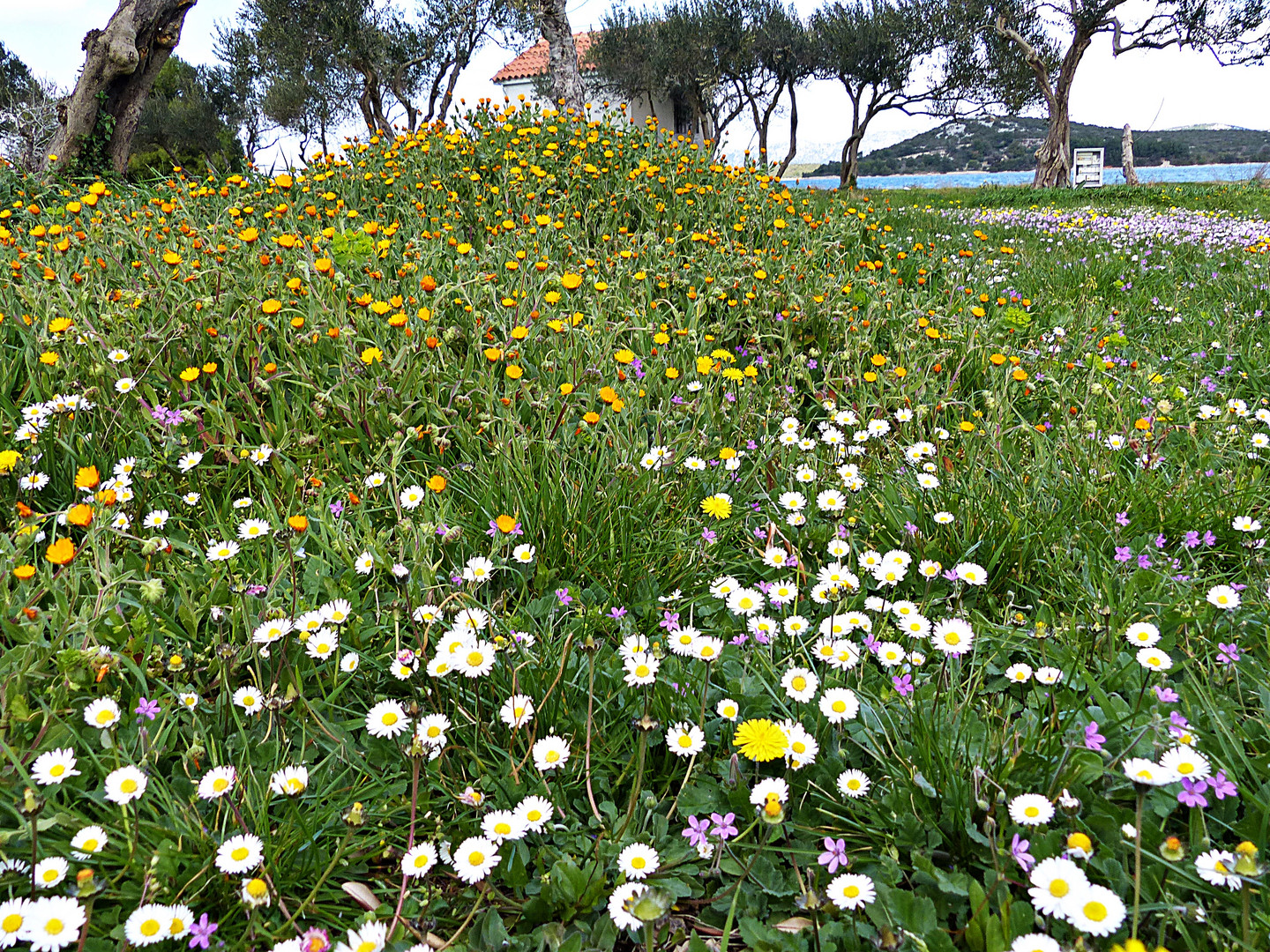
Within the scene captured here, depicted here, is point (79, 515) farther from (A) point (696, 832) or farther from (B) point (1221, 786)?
(B) point (1221, 786)

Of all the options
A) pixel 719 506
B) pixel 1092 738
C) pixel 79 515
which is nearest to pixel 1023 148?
pixel 719 506

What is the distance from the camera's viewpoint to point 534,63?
105ft

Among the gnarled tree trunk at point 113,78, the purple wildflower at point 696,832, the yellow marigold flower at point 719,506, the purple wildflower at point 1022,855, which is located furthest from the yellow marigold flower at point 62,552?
the gnarled tree trunk at point 113,78

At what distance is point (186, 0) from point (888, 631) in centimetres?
1095

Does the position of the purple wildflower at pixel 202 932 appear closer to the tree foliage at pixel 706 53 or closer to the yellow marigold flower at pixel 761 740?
the yellow marigold flower at pixel 761 740

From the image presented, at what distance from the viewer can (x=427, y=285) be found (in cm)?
266

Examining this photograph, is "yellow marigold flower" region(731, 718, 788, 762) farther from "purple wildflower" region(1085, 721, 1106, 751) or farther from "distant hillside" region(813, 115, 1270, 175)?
"distant hillside" region(813, 115, 1270, 175)

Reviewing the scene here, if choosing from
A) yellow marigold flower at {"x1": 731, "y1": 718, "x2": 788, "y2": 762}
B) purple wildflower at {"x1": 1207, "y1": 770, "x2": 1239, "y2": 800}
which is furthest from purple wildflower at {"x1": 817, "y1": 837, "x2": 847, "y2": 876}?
purple wildflower at {"x1": 1207, "y1": 770, "x2": 1239, "y2": 800}

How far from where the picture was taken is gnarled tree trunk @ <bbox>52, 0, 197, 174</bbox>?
8.52 m

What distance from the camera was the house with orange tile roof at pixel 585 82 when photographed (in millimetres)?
30625

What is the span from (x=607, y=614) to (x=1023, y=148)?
73.9 metres

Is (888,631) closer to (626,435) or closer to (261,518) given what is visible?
(626,435)

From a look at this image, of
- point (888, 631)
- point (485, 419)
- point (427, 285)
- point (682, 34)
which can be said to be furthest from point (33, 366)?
point (682, 34)

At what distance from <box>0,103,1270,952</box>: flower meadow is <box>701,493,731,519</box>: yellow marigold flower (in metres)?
0.01
